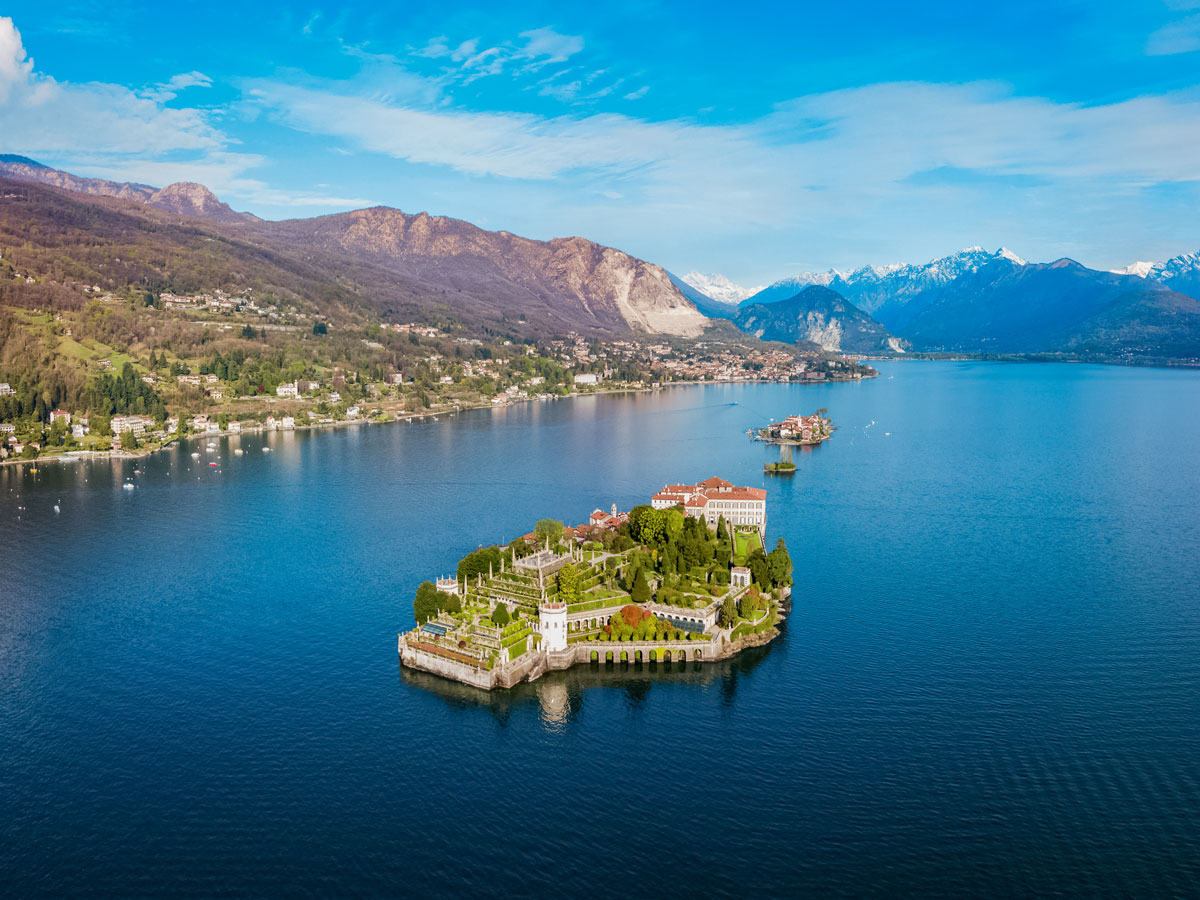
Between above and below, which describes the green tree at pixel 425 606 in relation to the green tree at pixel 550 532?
below

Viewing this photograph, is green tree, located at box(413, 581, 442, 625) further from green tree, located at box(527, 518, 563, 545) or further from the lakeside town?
the lakeside town

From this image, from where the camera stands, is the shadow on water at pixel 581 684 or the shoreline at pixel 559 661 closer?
the shadow on water at pixel 581 684

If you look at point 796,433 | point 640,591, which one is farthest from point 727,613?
point 796,433

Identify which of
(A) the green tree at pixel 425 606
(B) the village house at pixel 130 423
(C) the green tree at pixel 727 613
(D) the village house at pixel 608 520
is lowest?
(C) the green tree at pixel 727 613

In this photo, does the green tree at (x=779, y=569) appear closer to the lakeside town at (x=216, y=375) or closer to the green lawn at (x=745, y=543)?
the green lawn at (x=745, y=543)

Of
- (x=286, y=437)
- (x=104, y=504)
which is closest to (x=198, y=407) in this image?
(x=286, y=437)

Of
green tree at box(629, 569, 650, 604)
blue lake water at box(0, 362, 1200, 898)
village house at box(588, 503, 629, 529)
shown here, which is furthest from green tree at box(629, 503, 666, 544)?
blue lake water at box(0, 362, 1200, 898)

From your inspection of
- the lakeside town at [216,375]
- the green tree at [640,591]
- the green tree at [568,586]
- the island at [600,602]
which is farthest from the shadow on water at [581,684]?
the lakeside town at [216,375]
